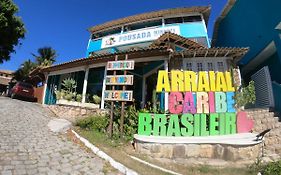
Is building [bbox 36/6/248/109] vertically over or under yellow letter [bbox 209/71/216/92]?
over

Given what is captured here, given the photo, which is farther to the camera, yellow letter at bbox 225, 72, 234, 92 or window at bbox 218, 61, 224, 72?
window at bbox 218, 61, 224, 72

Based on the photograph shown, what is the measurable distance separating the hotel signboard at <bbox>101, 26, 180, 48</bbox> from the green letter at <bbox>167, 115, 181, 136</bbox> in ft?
35.3

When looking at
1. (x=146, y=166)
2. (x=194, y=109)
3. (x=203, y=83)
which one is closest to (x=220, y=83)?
(x=203, y=83)

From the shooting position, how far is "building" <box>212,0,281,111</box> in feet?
31.7

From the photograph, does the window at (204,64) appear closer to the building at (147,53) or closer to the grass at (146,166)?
the building at (147,53)

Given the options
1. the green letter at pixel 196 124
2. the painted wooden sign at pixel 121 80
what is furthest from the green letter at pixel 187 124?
the painted wooden sign at pixel 121 80

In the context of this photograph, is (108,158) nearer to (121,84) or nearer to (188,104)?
(121,84)

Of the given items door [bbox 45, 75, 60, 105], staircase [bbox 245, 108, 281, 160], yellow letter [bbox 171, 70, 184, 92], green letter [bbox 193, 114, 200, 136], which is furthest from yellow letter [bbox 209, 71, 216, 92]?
door [bbox 45, 75, 60, 105]

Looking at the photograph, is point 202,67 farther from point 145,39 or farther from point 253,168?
point 145,39

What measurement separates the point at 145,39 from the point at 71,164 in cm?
1399

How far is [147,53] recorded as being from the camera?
36.0 feet

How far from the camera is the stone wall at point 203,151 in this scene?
700 cm

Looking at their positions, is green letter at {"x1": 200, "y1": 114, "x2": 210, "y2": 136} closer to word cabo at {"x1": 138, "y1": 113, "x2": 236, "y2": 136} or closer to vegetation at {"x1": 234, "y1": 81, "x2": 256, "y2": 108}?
word cabo at {"x1": 138, "y1": 113, "x2": 236, "y2": 136}

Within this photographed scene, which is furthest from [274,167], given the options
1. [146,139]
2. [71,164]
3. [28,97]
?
[28,97]
